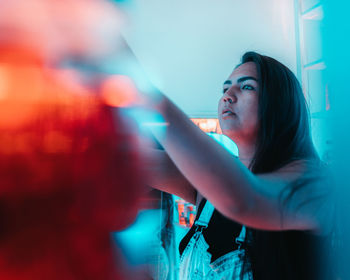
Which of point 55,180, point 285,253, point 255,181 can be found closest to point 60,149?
point 55,180

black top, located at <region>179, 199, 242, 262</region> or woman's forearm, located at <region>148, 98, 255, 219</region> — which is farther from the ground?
woman's forearm, located at <region>148, 98, 255, 219</region>

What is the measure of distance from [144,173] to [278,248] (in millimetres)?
184

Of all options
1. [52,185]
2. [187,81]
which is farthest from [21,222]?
[187,81]

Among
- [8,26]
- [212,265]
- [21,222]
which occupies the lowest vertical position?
[212,265]

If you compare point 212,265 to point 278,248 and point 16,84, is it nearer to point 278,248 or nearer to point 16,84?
point 278,248

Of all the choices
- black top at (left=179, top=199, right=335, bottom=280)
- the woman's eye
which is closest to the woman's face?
the woman's eye

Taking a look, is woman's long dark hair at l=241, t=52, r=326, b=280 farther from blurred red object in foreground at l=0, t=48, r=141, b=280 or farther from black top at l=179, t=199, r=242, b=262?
blurred red object in foreground at l=0, t=48, r=141, b=280

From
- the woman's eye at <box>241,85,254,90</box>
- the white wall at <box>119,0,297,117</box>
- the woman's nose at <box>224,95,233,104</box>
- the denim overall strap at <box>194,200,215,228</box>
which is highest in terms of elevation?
the white wall at <box>119,0,297,117</box>

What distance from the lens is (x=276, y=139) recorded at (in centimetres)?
33

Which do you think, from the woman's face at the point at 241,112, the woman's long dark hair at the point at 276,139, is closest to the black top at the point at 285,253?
the woman's long dark hair at the point at 276,139

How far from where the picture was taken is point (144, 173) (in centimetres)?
18

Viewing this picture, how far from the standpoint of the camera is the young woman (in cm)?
18

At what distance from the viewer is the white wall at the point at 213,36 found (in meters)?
0.35

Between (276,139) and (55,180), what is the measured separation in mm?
263
